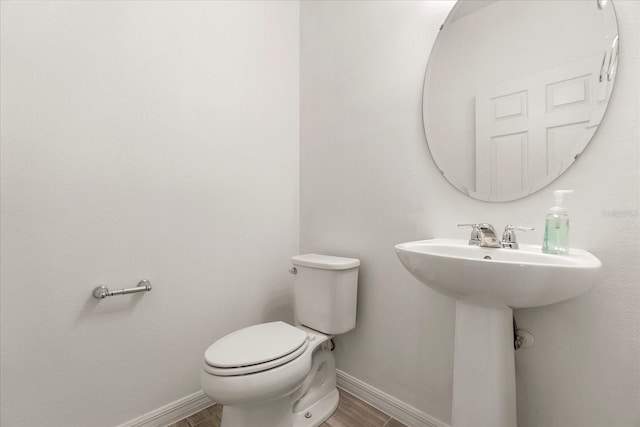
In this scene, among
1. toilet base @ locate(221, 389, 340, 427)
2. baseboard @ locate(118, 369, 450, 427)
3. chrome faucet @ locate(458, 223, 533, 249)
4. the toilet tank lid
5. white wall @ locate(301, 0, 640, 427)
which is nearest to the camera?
white wall @ locate(301, 0, 640, 427)

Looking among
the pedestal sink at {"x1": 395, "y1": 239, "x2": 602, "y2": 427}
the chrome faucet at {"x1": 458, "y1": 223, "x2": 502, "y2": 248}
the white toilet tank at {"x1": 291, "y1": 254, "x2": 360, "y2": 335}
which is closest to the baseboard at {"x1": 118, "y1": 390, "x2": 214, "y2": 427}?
the white toilet tank at {"x1": 291, "y1": 254, "x2": 360, "y2": 335}

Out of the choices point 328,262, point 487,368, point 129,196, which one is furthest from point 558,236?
point 129,196

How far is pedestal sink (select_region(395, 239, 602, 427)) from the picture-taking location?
28.4 inches

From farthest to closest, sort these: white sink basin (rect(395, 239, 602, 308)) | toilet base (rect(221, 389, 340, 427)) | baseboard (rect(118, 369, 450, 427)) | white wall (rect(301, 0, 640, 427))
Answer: baseboard (rect(118, 369, 450, 427)) < toilet base (rect(221, 389, 340, 427)) < white wall (rect(301, 0, 640, 427)) < white sink basin (rect(395, 239, 602, 308))

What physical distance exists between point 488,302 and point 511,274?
166mm

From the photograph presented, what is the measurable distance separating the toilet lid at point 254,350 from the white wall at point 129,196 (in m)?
0.37

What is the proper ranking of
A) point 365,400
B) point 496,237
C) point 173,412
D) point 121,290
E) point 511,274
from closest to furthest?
point 511,274 → point 496,237 → point 121,290 → point 173,412 → point 365,400

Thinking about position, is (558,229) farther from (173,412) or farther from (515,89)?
(173,412)

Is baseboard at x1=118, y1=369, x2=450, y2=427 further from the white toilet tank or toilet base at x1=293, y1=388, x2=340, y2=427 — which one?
the white toilet tank

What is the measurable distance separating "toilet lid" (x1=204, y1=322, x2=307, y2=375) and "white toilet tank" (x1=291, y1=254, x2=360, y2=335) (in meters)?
0.19

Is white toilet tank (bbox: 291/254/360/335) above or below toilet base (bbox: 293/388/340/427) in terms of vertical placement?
above

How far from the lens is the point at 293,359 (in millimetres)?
1087

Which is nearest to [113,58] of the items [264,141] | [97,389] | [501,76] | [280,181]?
[264,141]

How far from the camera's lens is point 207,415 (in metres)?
1.38
